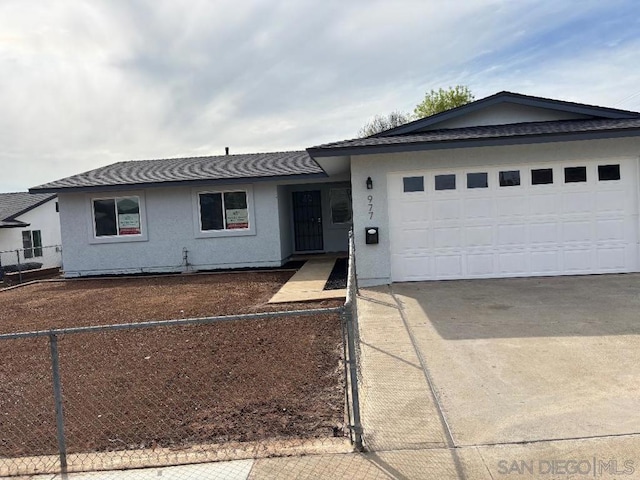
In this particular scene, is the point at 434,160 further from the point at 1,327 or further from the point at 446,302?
the point at 1,327

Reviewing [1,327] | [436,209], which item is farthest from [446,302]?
[1,327]

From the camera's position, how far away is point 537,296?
8.56 m

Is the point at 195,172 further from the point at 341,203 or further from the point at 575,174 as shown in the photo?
the point at 575,174

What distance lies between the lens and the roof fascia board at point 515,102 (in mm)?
10766

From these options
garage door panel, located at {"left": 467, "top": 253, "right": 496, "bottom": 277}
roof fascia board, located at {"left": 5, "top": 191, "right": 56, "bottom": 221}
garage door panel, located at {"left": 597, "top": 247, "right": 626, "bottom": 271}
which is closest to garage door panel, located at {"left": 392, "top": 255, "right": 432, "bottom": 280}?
garage door panel, located at {"left": 467, "top": 253, "right": 496, "bottom": 277}

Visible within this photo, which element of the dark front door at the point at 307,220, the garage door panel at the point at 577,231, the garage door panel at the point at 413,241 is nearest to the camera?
the garage door panel at the point at 577,231

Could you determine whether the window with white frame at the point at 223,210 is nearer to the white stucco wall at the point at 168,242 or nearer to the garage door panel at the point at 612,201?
the white stucco wall at the point at 168,242

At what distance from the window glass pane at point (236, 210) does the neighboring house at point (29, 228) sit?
13878mm

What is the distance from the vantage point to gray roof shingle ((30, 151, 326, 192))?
1505 cm

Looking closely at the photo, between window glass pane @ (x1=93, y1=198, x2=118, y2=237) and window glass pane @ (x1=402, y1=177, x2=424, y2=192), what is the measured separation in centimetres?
1030

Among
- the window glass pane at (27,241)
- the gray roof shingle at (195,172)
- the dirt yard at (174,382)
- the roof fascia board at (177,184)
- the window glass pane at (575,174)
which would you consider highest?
the gray roof shingle at (195,172)

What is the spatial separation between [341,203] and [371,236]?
7890 mm

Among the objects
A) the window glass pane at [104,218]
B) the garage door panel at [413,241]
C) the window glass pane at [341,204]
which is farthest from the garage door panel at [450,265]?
the window glass pane at [104,218]

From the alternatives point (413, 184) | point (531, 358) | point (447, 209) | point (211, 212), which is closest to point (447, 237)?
point (447, 209)
